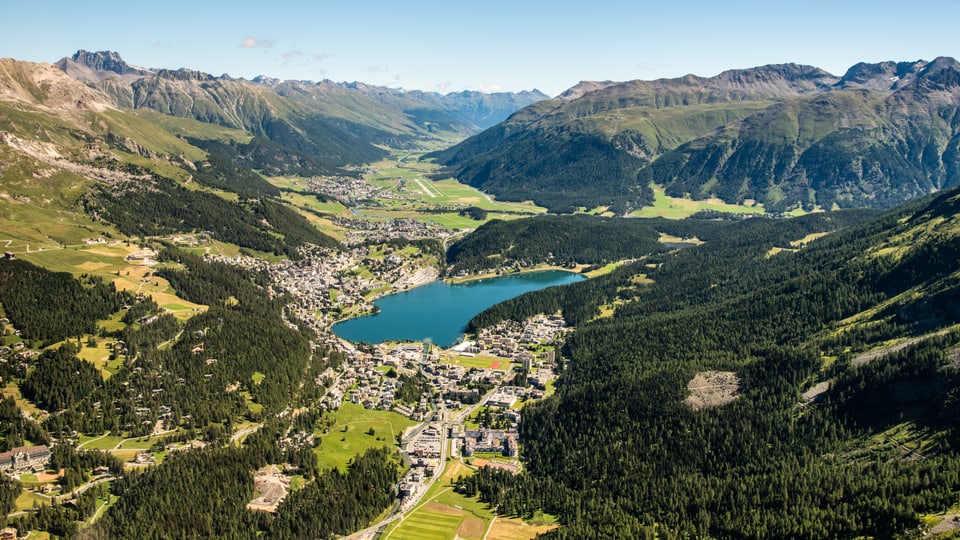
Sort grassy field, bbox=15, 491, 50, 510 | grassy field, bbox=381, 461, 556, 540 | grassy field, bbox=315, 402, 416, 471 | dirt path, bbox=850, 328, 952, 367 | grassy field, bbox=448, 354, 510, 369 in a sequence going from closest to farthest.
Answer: grassy field, bbox=15, 491, 50, 510 < grassy field, bbox=381, 461, 556, 540 < grassy field, bbox=315, 402, 416, 471 < dirt path, bbox=850, 328, 952, 367 < grassy field, bbox=448, 354, 510, 369

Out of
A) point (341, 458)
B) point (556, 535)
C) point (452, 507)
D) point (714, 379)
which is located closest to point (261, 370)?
point (341, 458)

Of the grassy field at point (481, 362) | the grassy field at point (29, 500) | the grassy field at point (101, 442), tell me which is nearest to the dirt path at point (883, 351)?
the grassy field at point (481, 362)

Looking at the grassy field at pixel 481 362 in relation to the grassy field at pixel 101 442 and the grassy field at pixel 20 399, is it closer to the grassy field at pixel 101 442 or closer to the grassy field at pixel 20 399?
the grassy field at pixel 101 442

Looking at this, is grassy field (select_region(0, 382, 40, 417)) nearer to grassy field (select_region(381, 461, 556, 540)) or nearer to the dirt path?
grassy field (select_region(381, 461, 556, 540))

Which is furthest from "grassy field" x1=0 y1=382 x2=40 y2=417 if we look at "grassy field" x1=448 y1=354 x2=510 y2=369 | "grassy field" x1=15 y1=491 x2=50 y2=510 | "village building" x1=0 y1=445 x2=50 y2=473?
"grassy field" x1=448 y1=354 x2=510 y2=369

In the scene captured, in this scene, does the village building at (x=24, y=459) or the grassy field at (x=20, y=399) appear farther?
the grassy field at (x=20, y=399)

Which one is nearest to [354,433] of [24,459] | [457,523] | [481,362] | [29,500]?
[457,523]

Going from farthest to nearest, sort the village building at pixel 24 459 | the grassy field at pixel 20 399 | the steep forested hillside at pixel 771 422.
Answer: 1. the grassy field at pixel 20 399
2. the village building at pixel 24 459
3. the steep forested hillside at pixel 771 422

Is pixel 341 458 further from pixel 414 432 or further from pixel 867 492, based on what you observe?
pixel 867 492
